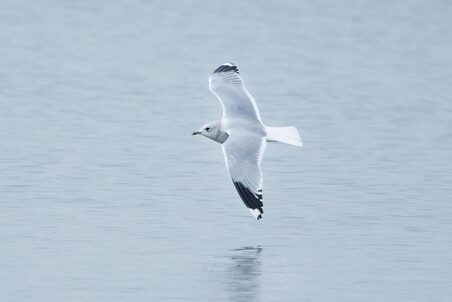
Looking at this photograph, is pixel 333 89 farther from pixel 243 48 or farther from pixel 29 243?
pixel 29 243

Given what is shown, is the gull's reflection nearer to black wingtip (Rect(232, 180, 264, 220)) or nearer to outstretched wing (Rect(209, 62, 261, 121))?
black wingtip (Rect(232, 180, 264, 220))

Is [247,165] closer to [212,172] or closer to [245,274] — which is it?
[245,274]

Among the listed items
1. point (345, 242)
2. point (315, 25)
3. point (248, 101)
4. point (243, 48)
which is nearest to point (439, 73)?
point (243, 48)

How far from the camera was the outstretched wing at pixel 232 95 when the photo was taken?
11617mm

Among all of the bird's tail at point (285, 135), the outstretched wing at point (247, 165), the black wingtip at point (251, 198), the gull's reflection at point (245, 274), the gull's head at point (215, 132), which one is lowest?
the gull's reflection at point (245, 274)

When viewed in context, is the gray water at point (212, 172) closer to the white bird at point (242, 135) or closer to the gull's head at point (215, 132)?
the white bird at point (242, 135)

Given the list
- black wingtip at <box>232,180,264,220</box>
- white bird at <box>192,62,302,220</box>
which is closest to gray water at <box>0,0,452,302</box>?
black wingtip at <box>232,180,264,220</box>

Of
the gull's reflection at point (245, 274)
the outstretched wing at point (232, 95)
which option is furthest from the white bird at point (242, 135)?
the gull's reflection at point (245, 274)

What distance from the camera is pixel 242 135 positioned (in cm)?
1090

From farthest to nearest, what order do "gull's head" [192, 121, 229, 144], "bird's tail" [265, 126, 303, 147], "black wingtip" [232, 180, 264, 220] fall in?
"gull's head" [192, 121, 229, 144] → "bird's tail" [265, 126, 303, 147] → "black wingtip" [232, 180, 264, 220]

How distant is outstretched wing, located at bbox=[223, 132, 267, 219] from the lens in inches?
399

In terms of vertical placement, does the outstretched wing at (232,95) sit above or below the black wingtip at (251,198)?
above

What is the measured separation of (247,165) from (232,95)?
1.63m

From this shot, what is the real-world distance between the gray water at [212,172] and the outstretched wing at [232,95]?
72cm
